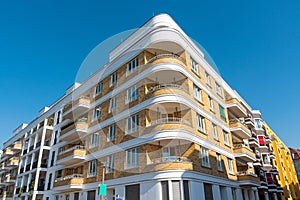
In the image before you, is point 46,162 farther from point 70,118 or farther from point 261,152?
point 261,152

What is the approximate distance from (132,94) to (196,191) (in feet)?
32.1

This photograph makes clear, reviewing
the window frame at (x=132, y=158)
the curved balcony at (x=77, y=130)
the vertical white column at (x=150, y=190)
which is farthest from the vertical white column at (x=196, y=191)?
the curved balcony at (x=77, y=130)

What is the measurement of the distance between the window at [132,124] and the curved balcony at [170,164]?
11.6 ft

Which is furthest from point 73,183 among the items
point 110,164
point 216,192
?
point 216,192

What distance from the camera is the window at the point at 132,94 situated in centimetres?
2057

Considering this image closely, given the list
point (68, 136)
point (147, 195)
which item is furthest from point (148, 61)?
point (68, 136)

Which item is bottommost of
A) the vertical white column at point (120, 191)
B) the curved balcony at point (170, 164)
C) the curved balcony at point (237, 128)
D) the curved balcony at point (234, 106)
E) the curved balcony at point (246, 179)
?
the vertical white column at point (120, 191)

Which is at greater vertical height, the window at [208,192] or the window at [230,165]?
the window at [230,165]

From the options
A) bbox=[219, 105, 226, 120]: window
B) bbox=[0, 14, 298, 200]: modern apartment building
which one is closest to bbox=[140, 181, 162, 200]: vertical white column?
bbox=[0, 14, 298, 200]: modern apartment building

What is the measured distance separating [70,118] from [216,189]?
21344 mm

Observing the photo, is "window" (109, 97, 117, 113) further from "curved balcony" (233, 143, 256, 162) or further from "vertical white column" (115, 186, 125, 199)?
"curved balcony" (233, 143, 256, 162)

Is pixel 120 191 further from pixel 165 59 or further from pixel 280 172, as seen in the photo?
pixel 280 172

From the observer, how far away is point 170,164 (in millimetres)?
15820

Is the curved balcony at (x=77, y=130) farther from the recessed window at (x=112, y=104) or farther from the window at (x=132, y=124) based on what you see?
the window at (x=132, y=124)
